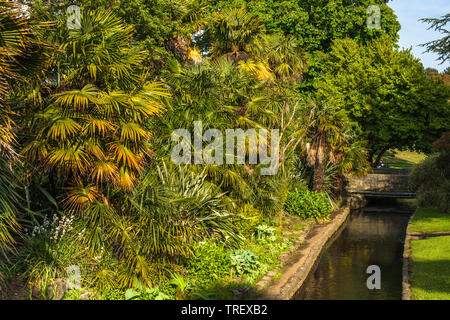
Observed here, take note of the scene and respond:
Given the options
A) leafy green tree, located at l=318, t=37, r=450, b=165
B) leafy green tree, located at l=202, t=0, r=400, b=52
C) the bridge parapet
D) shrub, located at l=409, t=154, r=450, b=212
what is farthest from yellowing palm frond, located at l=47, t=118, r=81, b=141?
leafy green tree, located at l=202, t=0, r=400, b=52

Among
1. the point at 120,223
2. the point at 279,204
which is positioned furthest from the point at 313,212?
the point at 120,223

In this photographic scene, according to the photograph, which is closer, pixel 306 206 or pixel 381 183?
pixel 306 206

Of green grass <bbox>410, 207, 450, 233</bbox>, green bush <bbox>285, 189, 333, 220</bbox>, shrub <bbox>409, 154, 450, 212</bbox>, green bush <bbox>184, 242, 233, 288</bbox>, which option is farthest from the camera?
shrub <bbox>409, 154, 450, 212</bbox>

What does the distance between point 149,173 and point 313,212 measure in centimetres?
1021

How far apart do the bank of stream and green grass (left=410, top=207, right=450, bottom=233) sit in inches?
34.3

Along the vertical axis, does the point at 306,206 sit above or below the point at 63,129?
below

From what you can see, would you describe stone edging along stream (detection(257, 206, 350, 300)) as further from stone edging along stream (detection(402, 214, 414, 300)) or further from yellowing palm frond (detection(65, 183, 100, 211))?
yellowing palm frond (detection(65, 183, 100, 211))

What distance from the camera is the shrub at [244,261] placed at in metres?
11.9

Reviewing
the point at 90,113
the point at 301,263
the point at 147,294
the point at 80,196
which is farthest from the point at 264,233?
the point at 90,113

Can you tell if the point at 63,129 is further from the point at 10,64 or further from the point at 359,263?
the point at 359,263

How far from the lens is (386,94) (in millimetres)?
30578

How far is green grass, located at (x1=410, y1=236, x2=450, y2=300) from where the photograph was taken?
10383mm

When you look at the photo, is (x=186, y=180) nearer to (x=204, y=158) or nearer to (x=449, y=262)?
(x=204, y=158)

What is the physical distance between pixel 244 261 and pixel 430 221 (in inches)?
410
